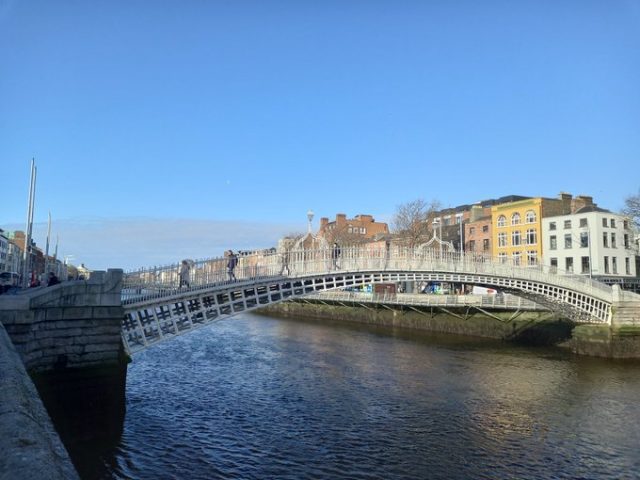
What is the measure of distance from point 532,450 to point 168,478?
9.07 meters

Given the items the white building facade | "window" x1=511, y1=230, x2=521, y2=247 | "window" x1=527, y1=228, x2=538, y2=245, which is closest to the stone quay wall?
the white building facade

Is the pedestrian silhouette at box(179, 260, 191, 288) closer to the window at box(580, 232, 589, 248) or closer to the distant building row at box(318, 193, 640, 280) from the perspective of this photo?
the distant building row at box(318, 193, 640, 280)

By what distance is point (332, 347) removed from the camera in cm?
3244

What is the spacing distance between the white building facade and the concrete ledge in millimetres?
48267

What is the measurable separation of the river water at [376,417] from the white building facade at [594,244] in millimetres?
22595

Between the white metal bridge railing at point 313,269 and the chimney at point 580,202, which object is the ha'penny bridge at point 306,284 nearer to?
the white metal bridge railing at point 313,269

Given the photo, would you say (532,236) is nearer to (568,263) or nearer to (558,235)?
(558,235)

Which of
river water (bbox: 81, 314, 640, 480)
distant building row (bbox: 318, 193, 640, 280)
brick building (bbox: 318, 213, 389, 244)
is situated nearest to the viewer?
river water (bbox: 81, 314, 640, 480)

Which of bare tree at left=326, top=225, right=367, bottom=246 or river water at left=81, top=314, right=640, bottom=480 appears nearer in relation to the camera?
river water at left=81, top=314, right=640, bottom=480

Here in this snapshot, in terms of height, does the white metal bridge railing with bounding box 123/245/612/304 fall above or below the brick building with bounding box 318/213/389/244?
below

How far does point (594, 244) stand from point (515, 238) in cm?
842

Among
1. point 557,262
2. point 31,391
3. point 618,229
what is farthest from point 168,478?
point 618,229

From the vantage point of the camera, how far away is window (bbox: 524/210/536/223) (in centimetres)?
5212

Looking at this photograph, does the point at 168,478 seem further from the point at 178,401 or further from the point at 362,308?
the point at 362,308
